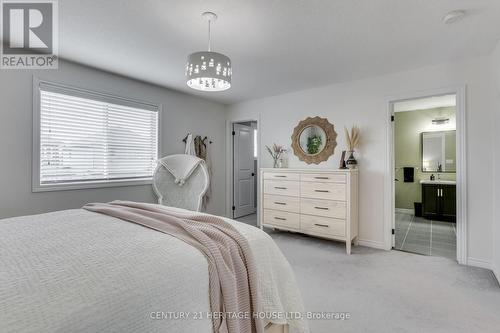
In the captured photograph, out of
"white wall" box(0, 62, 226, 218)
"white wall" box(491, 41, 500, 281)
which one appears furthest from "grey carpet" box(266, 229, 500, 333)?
"white wall" box(0, 62, 226, 218)

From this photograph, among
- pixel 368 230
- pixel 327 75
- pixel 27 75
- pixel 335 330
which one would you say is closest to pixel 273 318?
pixel 335 330

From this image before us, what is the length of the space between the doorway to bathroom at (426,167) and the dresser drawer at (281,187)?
1.97 meters

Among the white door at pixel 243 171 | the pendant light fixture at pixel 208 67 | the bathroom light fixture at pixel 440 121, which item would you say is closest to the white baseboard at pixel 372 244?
the white door at pixel 243 171

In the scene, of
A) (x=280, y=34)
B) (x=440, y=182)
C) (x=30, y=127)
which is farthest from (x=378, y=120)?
(x=30, y=127)

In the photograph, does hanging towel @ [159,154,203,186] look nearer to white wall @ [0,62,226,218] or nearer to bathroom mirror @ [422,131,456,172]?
white wall @ [0,62,226,218]

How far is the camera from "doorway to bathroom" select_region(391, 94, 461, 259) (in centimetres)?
482

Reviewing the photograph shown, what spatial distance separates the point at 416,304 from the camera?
204cm

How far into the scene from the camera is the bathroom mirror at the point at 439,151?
5.30m

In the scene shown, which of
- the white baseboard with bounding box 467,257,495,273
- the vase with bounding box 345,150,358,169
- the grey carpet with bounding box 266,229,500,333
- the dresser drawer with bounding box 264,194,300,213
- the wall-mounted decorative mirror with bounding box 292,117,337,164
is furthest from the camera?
the wall-mounted decorative mirror with bounding box 292,117,337,164

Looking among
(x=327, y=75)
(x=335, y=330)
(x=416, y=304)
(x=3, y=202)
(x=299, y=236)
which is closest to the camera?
(x=335, y=330)

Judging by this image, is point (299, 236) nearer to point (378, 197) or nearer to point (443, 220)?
point (378, 197)

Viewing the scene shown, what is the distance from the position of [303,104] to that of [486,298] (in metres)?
3.15

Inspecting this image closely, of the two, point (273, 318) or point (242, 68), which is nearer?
point (273, 318)

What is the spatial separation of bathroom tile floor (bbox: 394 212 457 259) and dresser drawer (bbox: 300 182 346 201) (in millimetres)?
1117
